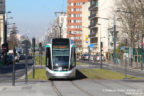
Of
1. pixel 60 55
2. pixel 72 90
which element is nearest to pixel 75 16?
pixel 60 55

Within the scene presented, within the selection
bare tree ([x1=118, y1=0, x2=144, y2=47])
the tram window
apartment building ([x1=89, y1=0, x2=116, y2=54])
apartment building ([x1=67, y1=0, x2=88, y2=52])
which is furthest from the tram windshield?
apartment building ([x1=67, y1=0, x2=88, y2=52])

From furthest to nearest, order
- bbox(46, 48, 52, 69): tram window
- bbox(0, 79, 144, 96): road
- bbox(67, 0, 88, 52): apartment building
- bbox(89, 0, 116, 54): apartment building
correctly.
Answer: bbox(67, 0, 88, 52): apartment building < bbox(89, 0, 116, 54): apartment building < bbox(46, 48, 52, 69): tram window < bbox(0, 79, 144, 96): road

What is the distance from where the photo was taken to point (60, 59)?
29688 mm

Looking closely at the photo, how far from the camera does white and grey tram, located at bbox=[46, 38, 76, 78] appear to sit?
29.3 metres

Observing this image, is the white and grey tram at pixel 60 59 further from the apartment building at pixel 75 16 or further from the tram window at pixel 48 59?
the apartment building at pixel 75 16

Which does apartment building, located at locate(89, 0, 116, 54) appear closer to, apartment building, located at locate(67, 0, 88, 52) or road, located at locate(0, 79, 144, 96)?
apartment building, located at locate(67, 0, 88, 52)

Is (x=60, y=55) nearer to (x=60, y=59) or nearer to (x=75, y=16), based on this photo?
(x=60, y=59)

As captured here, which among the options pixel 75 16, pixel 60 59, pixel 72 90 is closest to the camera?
pixel 72 90

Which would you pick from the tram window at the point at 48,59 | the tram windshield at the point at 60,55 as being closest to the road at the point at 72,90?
the tram windshield at the point at 60,55

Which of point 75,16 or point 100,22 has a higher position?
point 75,16

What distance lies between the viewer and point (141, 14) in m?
51.3

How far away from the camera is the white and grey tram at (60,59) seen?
29266 millimetres

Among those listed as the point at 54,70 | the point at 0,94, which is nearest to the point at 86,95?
the point at 0,94

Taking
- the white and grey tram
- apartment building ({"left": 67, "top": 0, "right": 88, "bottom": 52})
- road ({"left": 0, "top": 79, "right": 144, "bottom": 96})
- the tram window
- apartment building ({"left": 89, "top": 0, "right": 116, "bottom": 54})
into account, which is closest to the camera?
road ({"left": 0, "top": 79, "right": 144, "bottom": 96})
